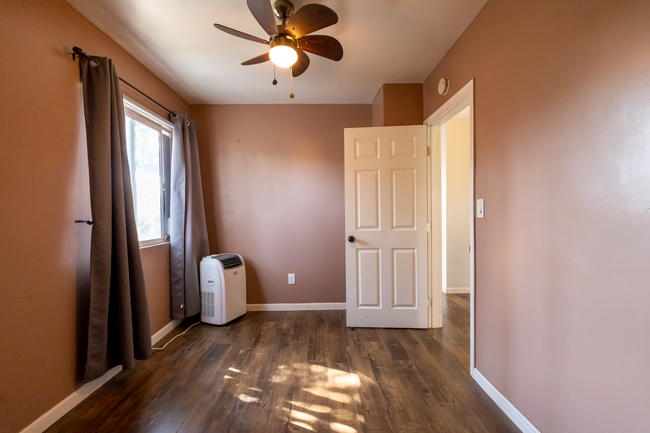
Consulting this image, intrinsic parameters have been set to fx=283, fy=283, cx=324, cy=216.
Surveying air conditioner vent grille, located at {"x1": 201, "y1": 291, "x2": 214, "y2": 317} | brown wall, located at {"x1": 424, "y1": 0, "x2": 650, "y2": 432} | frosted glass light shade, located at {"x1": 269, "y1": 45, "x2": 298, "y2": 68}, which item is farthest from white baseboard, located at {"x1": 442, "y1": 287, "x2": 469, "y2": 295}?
frosted glass light shade, located at {"x1": 269, "y1": 45, "x2": 298, "y2": 68}

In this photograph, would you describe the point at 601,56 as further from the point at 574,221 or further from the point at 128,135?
the point at 128,135

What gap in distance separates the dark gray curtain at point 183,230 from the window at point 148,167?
8 cm

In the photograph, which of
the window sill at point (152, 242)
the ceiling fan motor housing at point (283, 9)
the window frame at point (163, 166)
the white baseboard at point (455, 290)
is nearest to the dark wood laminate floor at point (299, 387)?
the window sill at point (152, 242)

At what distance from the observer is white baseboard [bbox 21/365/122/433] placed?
58.9 inches

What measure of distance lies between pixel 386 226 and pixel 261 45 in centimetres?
194

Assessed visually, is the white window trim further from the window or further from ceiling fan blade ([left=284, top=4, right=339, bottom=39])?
ceiling fan blade ([left=284, top=4, right=339, bottom=39])

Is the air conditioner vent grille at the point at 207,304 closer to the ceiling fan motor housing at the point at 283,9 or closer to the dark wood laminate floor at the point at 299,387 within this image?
the dark wood laminate floor at the point at 299,387

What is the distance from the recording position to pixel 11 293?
1.39m

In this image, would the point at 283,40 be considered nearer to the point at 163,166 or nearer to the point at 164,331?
the point at 163,166

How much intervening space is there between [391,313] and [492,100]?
2063 millimetres

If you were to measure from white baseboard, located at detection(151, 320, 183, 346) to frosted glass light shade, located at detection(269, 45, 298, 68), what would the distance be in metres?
2.56

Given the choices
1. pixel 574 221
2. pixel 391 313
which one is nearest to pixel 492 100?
pixel 574 221

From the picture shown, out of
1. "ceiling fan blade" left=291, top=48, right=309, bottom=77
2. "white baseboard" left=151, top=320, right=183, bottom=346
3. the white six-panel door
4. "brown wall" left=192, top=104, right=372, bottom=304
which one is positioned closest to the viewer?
"ceiling fan blade" left=291, top=48, right=309, bottom=77

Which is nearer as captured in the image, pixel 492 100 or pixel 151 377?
pixel 492 100
